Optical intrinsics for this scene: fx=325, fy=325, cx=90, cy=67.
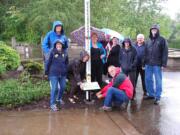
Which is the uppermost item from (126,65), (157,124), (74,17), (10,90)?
(74,17)

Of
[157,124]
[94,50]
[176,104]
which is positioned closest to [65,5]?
[94,50]

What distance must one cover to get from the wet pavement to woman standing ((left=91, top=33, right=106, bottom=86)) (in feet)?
3.61

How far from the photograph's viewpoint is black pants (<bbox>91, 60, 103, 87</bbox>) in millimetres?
7695

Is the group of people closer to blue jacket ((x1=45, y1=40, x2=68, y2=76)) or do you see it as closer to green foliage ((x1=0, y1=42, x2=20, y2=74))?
blue jacket ((x1=45, y1=40, x2=68, y2=76))

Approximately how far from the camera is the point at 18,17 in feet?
57.4

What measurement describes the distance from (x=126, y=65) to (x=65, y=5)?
806cm

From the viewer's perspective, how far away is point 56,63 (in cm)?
672

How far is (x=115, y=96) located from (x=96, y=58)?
130 cm

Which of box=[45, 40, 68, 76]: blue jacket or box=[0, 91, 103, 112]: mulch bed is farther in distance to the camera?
box=[0, 91, 103, 112]: mulch bed

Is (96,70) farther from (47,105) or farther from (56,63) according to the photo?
(47,105)

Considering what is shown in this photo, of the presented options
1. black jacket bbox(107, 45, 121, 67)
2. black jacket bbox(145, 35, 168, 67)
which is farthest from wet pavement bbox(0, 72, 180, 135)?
black jacket bbox(107, 45, 121, 67)

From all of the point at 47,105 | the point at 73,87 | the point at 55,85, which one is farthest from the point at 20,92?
the point at 73,87

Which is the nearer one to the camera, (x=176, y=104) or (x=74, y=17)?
(x=176, y=104)

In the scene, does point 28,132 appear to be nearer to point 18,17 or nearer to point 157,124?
point 157,124
